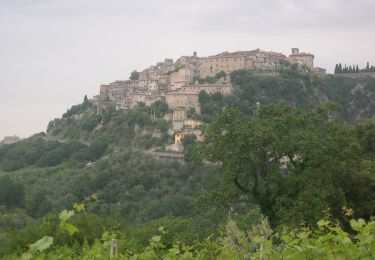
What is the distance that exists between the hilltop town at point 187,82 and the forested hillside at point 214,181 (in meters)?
1.93

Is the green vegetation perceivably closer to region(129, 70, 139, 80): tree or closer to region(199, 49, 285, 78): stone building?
region(199, 49, 285, 78): stone building

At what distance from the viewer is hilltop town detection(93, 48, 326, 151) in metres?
70.8

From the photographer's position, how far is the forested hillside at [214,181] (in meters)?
7.33

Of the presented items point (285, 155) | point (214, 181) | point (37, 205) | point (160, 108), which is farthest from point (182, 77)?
point (285, 155)

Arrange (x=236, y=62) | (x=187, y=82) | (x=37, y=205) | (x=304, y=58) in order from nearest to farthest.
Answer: (x=37, y=205) → (x=187, y=82) → (x=236, y=62) → (x=304, y=58)

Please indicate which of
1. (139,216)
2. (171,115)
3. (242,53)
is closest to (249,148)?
(139,216)

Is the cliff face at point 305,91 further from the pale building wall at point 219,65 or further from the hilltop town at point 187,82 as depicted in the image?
the pale building wall at point 219,65

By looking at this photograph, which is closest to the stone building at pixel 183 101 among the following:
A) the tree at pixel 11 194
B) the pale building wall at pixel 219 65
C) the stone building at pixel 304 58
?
the pale building wall at pixel 219 65

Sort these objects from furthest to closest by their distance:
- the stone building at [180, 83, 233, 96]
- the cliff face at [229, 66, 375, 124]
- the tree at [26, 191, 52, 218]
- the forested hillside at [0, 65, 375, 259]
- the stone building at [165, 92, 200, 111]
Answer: the stone building at [180, 83, 233, 96] < the cliff face at [229, 66, 375, 124] < the stone building at [165, 92, 200, 111] < the tree at [26, 191, 52, 218] < the forested hillside at [0, 65, 375, 259]

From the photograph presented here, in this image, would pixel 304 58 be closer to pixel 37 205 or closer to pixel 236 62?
pixel 236 62

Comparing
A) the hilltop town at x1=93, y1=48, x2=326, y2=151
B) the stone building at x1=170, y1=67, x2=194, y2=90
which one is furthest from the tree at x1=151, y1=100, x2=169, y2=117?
the stone building at x1=170, y1=67, x2=194, y2=90

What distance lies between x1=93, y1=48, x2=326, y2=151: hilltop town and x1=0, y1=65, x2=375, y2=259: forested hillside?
1930 mm

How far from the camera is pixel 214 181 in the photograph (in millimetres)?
17656

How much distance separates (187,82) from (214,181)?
2520 inches
